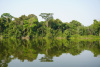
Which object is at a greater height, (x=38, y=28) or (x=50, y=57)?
(x=38, y=28)

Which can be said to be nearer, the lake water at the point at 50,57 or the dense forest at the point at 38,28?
the lake water at the point at 50,57

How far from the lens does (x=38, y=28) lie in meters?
54.8

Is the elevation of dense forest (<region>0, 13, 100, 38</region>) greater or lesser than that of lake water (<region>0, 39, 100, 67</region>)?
greater

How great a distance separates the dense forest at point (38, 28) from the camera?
167 ft

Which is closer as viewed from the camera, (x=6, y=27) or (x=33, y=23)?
(x=33, y=23)

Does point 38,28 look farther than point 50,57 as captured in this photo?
Yes

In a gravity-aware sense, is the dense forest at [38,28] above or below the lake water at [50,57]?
above

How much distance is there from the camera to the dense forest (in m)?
50.9

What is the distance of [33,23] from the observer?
50844 mm

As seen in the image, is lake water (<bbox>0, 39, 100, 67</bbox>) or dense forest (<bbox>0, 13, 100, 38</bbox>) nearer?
lake water (<bbox>0, 39, 100, 67</bbox>)

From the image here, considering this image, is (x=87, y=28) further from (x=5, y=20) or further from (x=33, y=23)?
(x=5, y=20)

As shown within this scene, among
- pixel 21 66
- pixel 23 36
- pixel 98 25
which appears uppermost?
pixel 98 25

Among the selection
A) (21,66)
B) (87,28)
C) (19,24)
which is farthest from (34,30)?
(21,66)

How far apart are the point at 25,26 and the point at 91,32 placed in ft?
93.2
